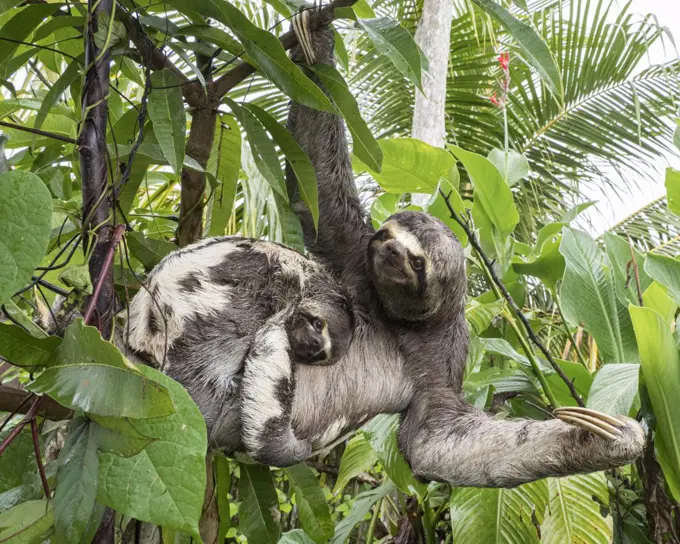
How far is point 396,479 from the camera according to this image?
92.4 inches

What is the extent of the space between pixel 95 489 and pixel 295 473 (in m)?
1.36

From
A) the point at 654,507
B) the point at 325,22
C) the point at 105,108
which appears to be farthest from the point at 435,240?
the point at 654,507

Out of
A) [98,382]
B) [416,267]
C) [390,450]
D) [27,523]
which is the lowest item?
[390,450]

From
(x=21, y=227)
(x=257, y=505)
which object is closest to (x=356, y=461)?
(x=257, y=505)

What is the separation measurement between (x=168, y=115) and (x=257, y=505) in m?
1.42

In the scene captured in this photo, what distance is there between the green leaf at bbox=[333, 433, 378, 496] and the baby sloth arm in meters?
1.01

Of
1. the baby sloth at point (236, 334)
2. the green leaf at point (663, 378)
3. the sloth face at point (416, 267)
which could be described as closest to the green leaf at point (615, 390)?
the green leaf at point (663, 378)

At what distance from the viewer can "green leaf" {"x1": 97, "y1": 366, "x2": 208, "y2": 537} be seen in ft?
3.22

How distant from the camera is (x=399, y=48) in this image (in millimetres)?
1674

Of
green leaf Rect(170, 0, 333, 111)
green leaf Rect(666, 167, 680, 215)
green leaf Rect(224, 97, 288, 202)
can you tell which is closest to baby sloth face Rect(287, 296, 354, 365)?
green leaf Rect(224, 97, 288, 202)

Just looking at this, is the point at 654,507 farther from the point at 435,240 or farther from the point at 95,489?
the point at 95,489

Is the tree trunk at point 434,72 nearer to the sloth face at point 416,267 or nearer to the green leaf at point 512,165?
the green leaf at point 512,165

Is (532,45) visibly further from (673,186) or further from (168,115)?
Result: (673,186)

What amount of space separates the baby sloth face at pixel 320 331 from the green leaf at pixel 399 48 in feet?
2.54
